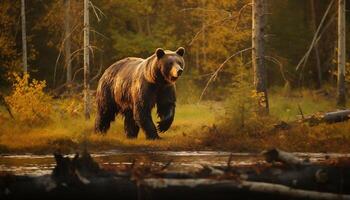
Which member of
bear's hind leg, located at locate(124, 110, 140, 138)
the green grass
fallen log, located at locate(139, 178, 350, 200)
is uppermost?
fallen log, located at locate(139, 178, 350, 200)

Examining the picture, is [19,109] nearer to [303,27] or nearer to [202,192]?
[202,192]

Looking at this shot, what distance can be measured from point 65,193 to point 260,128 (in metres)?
8.56

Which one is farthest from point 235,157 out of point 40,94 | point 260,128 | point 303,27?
point 303,27

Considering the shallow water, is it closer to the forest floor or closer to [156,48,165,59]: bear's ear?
the forest floor

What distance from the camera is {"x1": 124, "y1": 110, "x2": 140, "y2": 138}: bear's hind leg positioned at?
1668cm

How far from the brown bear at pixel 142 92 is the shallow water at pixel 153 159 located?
1.28 meters

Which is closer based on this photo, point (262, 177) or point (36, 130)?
point (262, 177)

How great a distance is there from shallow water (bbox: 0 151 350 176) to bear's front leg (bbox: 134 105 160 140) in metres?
1.12

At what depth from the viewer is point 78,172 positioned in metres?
7.98

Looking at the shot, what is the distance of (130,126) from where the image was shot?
1678cm

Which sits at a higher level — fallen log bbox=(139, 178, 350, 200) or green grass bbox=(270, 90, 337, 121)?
fallen log bbox=(139, 178, 350, 200)

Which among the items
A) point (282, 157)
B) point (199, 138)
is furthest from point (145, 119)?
point (282, 157)

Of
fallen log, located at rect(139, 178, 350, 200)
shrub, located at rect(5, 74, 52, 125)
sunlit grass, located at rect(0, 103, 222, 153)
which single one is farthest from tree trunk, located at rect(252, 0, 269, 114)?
fallen log, located at rect(139, 178, 350, 200)

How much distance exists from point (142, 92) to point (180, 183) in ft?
26.3
